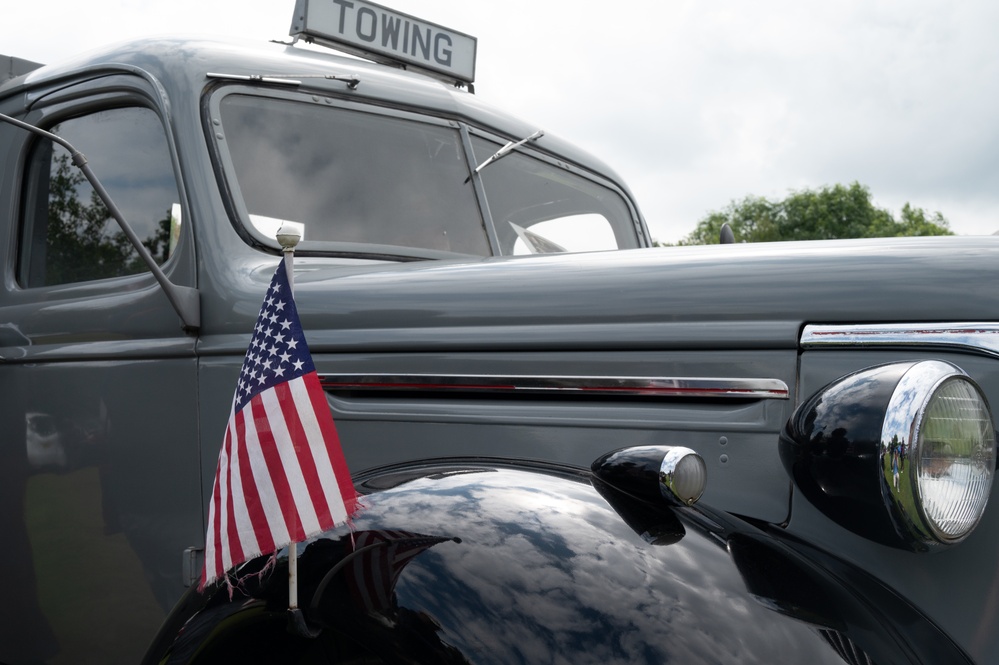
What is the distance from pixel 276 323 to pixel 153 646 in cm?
62

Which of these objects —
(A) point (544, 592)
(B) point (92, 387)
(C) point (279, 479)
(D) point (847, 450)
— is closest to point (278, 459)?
(C) point (279, 479)

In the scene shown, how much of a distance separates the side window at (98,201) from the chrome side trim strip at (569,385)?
2.25ft

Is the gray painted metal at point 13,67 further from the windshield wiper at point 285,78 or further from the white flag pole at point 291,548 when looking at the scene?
the white flag pole at point 291,548

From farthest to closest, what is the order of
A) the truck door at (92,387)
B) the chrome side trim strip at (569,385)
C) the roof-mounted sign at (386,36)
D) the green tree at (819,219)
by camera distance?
the green tree at (819,219) < the roof-mounted sign at (386,36) < the truck door at (92,387) < the chrome side trim strip at (569,385)

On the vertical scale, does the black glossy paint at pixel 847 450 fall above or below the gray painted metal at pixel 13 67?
below

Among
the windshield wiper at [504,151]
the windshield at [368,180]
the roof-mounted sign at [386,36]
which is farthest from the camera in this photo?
the roof-mounted sign at [386,36]

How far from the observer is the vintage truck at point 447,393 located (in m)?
1.33

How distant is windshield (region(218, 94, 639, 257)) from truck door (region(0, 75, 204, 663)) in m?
0.18

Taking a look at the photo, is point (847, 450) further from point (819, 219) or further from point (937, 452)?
point (819, 219)

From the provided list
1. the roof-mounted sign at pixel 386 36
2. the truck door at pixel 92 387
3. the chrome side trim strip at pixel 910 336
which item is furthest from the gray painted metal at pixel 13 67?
the chrome side trim strip at pixel 910 336

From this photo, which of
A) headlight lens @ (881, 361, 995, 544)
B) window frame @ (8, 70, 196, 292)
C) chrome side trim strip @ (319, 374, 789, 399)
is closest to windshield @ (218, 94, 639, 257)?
window frame @ (8, 70, 196, 292)

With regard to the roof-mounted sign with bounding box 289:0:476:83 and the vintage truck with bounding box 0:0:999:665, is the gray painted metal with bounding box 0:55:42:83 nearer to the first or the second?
the vintage truck with bounding box 0:0:999:665

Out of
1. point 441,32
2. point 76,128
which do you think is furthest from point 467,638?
point 441,32

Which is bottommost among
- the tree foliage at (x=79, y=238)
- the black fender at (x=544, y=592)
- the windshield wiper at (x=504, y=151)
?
the black fender at (x=544, y=592)
